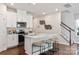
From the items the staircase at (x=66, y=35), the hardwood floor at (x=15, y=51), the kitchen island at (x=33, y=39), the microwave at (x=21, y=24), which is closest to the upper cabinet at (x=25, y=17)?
the microwave at (x=21, y=24)

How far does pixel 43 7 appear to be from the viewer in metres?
1.75

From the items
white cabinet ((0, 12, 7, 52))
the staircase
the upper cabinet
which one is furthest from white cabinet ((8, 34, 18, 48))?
the staircase

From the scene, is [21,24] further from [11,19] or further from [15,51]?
[15,51]

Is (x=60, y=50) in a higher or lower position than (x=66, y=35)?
lower

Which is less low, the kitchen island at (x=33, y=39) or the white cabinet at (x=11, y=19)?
the white cabinet at (x=11, y=19)

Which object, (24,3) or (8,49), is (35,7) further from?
(8,49)

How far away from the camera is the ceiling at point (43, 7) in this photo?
166 cm

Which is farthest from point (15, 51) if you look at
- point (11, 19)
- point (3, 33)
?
point (11, 19)

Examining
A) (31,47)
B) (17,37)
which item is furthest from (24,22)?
(31,47)

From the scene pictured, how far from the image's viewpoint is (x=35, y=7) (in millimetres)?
1744

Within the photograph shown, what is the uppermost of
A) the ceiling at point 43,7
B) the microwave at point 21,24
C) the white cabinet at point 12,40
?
the ceiling at point 43,7

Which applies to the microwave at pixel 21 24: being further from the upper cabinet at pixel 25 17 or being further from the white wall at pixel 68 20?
the white wall at pixel 68 20

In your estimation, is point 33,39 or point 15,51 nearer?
point 15,51

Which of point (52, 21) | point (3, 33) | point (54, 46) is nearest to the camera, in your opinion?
point (3, 33)
